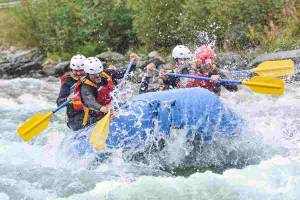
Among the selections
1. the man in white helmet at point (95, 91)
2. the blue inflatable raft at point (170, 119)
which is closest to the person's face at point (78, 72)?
the man in white helmet at point (95, 91)

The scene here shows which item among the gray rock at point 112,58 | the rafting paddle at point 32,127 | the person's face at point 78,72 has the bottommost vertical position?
the gray rock at point 112,58

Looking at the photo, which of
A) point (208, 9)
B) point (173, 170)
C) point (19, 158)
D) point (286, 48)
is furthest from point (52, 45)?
point (173, 170)

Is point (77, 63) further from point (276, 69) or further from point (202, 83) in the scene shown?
point (276, 69)

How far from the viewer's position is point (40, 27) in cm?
1636

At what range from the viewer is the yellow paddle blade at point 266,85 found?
760cm

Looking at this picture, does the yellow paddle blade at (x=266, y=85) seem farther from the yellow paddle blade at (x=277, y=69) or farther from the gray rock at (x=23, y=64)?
the gray rock at (x=23, y=64)

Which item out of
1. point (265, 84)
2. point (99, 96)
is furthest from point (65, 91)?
point (265, 84)

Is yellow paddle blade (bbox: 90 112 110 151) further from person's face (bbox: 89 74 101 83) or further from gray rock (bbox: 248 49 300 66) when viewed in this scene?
gray rock (bbox: 248 49 300 66)

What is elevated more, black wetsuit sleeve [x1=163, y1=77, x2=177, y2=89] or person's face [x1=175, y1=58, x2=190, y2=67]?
person's face [x1=175, y1=58, x2=190, y2=67]

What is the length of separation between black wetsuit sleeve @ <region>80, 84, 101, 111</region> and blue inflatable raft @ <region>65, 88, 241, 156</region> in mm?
417

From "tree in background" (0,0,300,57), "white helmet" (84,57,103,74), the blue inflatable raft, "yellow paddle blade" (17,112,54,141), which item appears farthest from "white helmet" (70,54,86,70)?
"tree in background" (0,0,300,57)

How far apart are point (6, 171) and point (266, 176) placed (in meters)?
3.22

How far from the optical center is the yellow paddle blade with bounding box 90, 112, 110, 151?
7031 mm

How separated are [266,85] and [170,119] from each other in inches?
51.6
